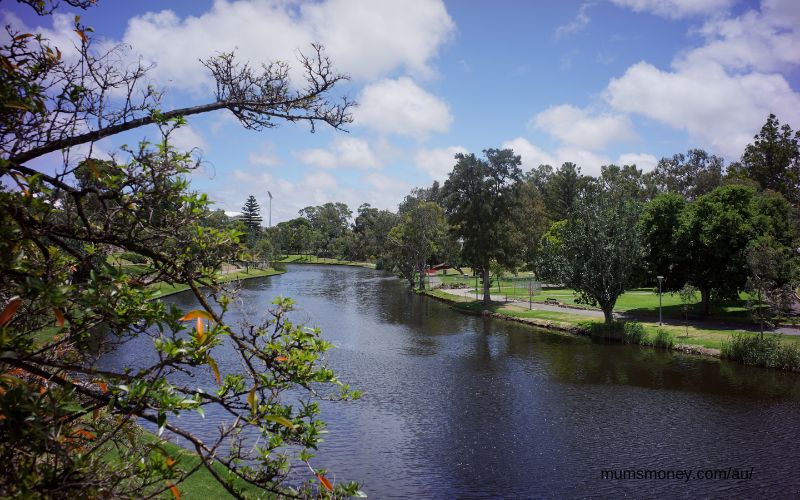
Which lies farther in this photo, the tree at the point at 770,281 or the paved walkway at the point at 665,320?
the paved walkway at the point at 665,320

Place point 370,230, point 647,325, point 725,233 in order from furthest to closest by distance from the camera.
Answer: point 370,230
point 725,233
point 647,325

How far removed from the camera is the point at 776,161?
66625mm

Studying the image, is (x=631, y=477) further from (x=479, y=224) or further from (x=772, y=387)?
(x=479, y=224)

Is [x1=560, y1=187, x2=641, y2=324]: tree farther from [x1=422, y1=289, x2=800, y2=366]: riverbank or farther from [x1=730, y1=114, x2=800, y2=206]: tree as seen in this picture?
[x1=730, y1=114, x2=800, y2=206]: tree

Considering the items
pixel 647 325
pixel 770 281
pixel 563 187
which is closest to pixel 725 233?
pixel 647 325

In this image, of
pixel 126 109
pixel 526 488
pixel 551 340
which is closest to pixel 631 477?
pixel 526 488

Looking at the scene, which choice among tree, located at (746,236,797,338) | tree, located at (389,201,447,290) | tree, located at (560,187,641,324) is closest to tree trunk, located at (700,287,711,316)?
tree, located at (746,236,797,338)

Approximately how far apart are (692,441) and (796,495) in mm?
3555

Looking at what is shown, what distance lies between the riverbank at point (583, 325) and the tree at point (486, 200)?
3423mm

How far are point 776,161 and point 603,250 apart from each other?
4992 centimetres

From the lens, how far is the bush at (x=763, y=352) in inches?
984

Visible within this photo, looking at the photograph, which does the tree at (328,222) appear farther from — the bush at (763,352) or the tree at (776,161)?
the bush at (763,352)

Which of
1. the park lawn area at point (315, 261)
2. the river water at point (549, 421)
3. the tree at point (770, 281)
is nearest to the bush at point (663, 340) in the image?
the river water at point (549, 421)

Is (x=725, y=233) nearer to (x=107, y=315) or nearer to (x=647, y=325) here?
(x=647, y=325)
